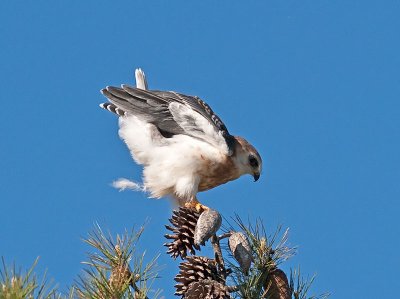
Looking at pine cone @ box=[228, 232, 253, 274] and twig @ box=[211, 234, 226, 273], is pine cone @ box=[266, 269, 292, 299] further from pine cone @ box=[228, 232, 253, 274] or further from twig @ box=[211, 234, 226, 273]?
twig @ box=[211, 234, 226, 273]

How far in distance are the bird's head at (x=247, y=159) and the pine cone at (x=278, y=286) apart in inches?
138

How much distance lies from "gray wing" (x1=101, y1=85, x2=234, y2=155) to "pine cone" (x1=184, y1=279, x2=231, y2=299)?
138 inches

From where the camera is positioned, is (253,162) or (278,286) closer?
(278,286)

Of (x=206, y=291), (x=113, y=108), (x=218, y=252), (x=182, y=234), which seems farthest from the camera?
(x=113, y=108)

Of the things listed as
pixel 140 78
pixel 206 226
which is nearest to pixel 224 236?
pixel 206 226

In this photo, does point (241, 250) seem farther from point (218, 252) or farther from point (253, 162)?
point (253, 162)

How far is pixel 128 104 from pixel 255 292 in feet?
12.5

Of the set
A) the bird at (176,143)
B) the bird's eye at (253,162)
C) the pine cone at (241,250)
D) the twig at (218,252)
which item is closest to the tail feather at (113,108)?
the bird at (176,143)

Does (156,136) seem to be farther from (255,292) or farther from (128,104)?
(255,292)

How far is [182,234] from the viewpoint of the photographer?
17.9 feet

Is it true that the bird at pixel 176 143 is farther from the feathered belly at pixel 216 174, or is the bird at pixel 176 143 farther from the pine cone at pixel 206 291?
the pine cone at pixel 206 291

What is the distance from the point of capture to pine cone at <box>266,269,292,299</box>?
479cm

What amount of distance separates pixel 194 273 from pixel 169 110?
347cm

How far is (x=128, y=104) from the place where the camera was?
8211mm
